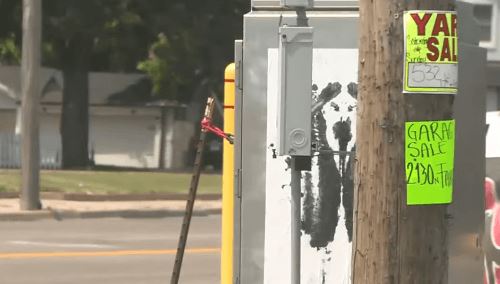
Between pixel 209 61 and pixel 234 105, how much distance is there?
29746 millimetres

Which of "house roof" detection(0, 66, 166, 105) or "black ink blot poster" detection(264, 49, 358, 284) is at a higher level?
"house roof" detection(0, 66, 166, 105)

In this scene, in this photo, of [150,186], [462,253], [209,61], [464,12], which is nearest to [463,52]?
[464,12]

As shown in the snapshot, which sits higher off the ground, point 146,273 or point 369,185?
point 369,185

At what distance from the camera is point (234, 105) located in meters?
6.00

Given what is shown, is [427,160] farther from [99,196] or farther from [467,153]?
[99,196]

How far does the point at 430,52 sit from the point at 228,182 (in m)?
2.79

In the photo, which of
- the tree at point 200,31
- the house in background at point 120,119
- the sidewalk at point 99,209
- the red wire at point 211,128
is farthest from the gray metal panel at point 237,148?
the house in background at point 120,119

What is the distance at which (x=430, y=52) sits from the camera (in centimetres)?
390

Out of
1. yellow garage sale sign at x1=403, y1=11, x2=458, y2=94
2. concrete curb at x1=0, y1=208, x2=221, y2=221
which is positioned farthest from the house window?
yellow garage sale sign at x1=403, y1=11, x2=458, y2=94

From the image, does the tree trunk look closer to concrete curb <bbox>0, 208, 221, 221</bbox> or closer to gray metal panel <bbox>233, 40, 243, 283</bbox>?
concrete curb <bbox>0, 208, 221, 221</bbox>

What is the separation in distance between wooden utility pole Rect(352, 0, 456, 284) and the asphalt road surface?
7869mm

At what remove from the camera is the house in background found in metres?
43.4

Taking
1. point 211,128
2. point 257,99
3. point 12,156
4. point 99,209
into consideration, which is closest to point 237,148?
point 257,99

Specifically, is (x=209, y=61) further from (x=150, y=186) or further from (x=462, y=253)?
(x=462, y=253)
